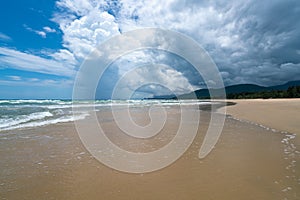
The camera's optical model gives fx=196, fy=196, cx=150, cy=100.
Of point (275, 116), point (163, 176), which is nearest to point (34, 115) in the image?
point (163, 176)

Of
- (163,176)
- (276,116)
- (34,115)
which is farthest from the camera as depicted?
(34,115)

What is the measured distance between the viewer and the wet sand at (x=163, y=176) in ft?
11.2

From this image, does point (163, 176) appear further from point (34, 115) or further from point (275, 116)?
point (34, 115)

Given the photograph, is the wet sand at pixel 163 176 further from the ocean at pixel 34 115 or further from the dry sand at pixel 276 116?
the ocean at pixel 34 115

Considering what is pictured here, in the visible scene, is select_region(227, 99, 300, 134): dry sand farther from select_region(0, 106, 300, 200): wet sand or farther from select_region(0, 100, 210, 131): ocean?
select_region(0, 100, 210, 131): ocean

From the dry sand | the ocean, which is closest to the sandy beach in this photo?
the dry sand

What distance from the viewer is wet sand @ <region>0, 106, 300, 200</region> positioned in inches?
134

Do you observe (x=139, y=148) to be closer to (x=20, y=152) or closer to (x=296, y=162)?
(x=20, y=152)

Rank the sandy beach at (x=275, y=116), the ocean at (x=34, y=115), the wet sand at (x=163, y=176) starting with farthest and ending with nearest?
1. the ocean at (x=34, y=115)
2. the sandy beach at (x=275, y=116)
3. the wet sand at (x=163, y=176)

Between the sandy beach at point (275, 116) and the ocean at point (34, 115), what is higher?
the ocean at point (34, 115)

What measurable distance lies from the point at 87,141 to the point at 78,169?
301cm

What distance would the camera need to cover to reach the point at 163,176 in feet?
13.8

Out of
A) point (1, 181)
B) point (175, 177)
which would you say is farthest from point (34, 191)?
point (175, 177)

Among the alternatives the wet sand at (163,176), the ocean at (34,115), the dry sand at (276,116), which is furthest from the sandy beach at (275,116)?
the ocean at (34,115)
